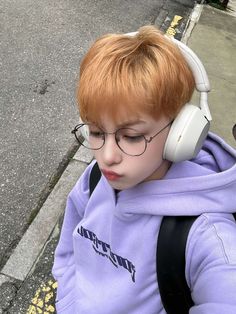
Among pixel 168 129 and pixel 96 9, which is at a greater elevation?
pixel 168 129

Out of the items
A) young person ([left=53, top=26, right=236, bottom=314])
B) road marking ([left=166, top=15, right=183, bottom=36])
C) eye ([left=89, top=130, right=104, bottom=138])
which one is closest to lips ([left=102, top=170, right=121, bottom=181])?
young person ([left=53, top=26, right=236, bottom=314])

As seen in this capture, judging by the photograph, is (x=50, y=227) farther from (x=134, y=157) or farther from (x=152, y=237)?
(x=134, y=157)

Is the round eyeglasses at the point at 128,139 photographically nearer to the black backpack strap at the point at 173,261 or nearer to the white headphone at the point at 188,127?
the white headphone at the point at 188,127

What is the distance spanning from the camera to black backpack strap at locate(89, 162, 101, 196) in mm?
1800

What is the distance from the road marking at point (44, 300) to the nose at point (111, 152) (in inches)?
63.6

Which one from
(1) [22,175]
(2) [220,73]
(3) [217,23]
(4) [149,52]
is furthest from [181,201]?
(3) [217,23]

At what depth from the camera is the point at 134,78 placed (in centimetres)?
→ 130

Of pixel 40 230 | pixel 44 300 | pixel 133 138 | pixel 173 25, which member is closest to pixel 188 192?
pixel 133 138

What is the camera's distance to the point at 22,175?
3.55 metres

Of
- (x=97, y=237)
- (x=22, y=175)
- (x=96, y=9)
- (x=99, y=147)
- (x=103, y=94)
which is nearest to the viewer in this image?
(x=103, y=94)

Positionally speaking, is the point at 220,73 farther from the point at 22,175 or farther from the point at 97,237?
the point at 97,237

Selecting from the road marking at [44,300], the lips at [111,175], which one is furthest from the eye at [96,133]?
the road marking at [44,300]

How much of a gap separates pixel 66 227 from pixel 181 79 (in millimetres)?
963

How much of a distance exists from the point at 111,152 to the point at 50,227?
6.22 feet
